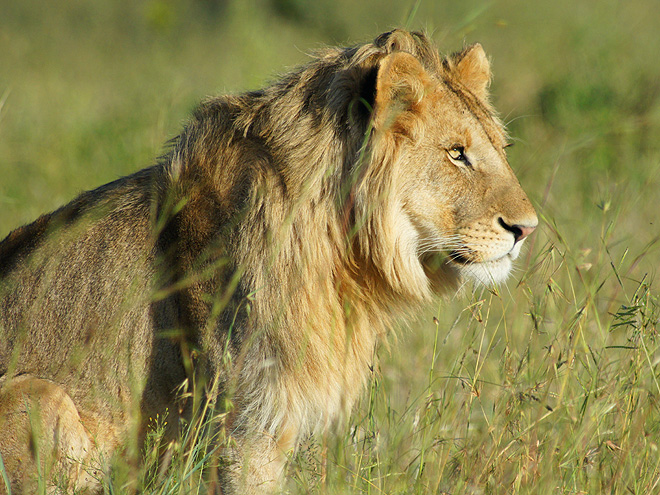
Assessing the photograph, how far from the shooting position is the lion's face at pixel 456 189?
305 centimetres

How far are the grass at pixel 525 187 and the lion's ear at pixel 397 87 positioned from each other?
0.56 feet

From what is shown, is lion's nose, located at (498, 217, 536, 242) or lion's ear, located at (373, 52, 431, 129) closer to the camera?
lion's ear, located at (373, 52, 431, 129)

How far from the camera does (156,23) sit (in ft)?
59.3

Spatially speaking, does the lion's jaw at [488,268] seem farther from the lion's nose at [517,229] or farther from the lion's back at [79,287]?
the lion's back at [79,287]

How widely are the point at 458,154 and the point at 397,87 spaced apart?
1.37 ft

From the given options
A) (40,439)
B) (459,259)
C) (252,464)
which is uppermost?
(459,259)

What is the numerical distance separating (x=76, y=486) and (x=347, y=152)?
1795 mm

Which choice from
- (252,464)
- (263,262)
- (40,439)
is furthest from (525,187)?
(40,439)

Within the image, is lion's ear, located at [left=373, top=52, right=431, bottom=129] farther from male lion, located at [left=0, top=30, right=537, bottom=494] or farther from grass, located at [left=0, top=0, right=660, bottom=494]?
grass, located at [left=0, top=0, right=660, bottom=494]

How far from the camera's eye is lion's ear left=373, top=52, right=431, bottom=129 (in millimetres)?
2869

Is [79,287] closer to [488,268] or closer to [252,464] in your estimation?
[252,464]

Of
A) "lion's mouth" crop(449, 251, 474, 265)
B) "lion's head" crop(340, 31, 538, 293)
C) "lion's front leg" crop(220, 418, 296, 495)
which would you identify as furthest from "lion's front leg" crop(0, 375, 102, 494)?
"lion's mouth" crop(449, 251, 474, 265)

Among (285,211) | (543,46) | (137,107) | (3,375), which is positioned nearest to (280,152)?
(285,211)

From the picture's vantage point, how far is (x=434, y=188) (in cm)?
309
